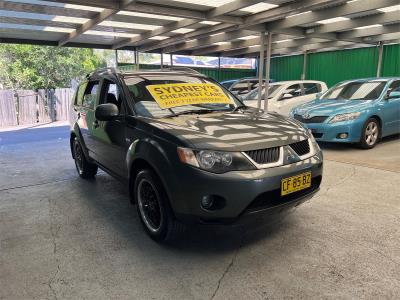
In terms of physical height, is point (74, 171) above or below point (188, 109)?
below

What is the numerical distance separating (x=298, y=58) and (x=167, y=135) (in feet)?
47.7

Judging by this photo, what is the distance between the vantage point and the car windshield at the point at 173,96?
3.27m

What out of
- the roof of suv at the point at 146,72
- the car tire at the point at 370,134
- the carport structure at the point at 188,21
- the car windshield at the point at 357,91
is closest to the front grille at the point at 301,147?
the roof of suv at the point at 146,72

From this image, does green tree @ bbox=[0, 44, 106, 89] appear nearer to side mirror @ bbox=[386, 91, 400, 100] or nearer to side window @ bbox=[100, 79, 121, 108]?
side window @ bbox=[100, 79, 121, 108]

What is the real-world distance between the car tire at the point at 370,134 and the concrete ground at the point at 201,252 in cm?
223

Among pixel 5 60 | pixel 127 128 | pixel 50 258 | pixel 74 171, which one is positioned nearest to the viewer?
pixel 50 258

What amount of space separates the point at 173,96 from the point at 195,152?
1.10m

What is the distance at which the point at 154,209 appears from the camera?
2965 mm

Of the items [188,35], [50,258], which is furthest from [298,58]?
[50,258]

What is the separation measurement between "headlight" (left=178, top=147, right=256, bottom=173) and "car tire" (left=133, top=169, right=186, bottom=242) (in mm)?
430

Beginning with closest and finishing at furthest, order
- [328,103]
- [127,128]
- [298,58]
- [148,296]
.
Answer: [148,296]
[127,128]
[328,103]
[298,58]

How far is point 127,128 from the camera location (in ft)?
10.6

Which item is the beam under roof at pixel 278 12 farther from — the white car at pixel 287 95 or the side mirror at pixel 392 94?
the side mirror at pixel 392 94

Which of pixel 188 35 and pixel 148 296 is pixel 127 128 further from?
pixel 188 35
